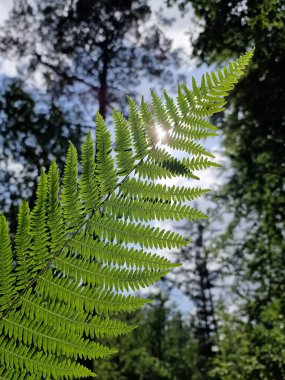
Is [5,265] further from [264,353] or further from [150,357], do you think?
[150,357]

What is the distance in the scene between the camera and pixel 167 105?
1.14m

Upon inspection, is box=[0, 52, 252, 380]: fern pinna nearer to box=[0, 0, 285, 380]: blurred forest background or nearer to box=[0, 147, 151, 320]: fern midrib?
box=[0, 147, 151, 320]: fern midrib

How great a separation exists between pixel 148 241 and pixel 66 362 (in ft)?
1.24

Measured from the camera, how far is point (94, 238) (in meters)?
1.14

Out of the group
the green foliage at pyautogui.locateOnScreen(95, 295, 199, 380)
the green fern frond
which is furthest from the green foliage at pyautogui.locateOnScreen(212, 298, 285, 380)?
the green fern frond

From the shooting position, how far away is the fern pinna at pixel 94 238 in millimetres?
983

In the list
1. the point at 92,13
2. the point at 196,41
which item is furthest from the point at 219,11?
the point at 92,13

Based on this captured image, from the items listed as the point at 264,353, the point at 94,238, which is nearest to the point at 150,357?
the point at 264,353

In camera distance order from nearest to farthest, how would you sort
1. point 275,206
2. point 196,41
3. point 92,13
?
point 196,41 → point 275,206 → point 92,13

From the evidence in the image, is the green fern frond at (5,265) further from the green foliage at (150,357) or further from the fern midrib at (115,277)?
the green foliage at (150,357)

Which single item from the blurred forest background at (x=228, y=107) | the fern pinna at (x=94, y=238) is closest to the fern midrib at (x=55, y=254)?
the fern pinna at (x=94, y=238)

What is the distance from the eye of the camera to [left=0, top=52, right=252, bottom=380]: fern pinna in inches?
38.7

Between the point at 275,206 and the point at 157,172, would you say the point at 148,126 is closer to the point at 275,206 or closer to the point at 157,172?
the point at 157,172

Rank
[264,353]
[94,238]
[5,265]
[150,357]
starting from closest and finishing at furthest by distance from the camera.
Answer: [5,265], [94,238], [264,353], [150,357]
